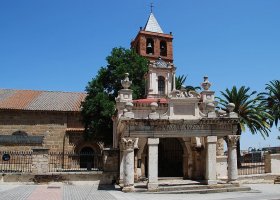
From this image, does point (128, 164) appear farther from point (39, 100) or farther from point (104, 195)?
point (39, 100)

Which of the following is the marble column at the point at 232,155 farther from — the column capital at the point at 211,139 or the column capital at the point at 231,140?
the column capital at the point at 211,139

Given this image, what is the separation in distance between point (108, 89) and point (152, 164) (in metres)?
17.0

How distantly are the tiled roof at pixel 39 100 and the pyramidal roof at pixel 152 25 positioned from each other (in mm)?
12342

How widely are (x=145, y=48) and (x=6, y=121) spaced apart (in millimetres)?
18611

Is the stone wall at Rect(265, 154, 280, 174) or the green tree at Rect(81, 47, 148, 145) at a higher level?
the green tree at Rect(81, 47, 148, 145)

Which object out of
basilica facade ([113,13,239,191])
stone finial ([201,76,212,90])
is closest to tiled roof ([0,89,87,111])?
basilica facade ([113,13,239,191])

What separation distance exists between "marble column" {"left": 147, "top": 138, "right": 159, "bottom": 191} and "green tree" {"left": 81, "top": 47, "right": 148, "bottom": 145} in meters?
13.4

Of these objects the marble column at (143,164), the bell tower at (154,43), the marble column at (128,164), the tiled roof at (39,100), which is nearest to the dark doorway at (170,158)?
the marble column at (143,164)

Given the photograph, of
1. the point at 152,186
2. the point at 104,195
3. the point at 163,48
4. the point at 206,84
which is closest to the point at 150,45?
the point at 163,48

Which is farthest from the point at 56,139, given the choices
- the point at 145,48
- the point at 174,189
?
the point at 174,189

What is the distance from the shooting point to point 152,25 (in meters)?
45.2

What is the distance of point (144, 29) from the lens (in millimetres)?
44219

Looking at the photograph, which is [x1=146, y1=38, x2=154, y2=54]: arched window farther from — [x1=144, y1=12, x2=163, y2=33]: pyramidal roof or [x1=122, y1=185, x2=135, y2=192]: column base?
[x1=122, y1=185, x2=135, y2=192]: column base

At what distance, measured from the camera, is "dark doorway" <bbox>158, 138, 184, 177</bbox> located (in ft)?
70.0
